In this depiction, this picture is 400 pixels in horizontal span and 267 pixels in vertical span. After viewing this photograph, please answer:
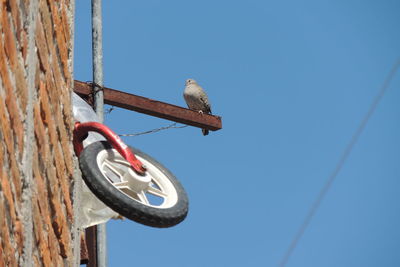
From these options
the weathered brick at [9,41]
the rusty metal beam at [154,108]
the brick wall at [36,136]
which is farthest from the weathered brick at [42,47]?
the rusty metal beam at [154,108]

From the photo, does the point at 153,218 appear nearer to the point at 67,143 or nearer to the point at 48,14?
the point at 67,143

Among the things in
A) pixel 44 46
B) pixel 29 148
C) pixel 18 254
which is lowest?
pixel 18 254

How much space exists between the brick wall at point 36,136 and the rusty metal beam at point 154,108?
411cm

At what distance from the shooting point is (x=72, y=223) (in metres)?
4.24

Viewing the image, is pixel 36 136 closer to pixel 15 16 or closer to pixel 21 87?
pixel 21 87

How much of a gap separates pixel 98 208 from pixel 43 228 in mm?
1482

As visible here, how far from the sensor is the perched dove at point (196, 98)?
16.8m

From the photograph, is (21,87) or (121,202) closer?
(21,87)

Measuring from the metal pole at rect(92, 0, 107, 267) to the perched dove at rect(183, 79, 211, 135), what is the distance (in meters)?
7.31

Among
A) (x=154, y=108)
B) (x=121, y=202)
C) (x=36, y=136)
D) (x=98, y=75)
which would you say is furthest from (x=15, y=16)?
(x=154, y=108)

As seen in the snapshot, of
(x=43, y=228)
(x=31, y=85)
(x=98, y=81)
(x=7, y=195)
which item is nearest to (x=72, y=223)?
(x=43, y=228)

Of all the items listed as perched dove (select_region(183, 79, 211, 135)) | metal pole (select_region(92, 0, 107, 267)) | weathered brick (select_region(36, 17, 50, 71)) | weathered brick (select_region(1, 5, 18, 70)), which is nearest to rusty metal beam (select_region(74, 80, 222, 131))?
metal pole (select_region(92, 0, 107, 267))

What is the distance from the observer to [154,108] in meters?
9.12

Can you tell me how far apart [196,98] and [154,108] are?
7.83 m
